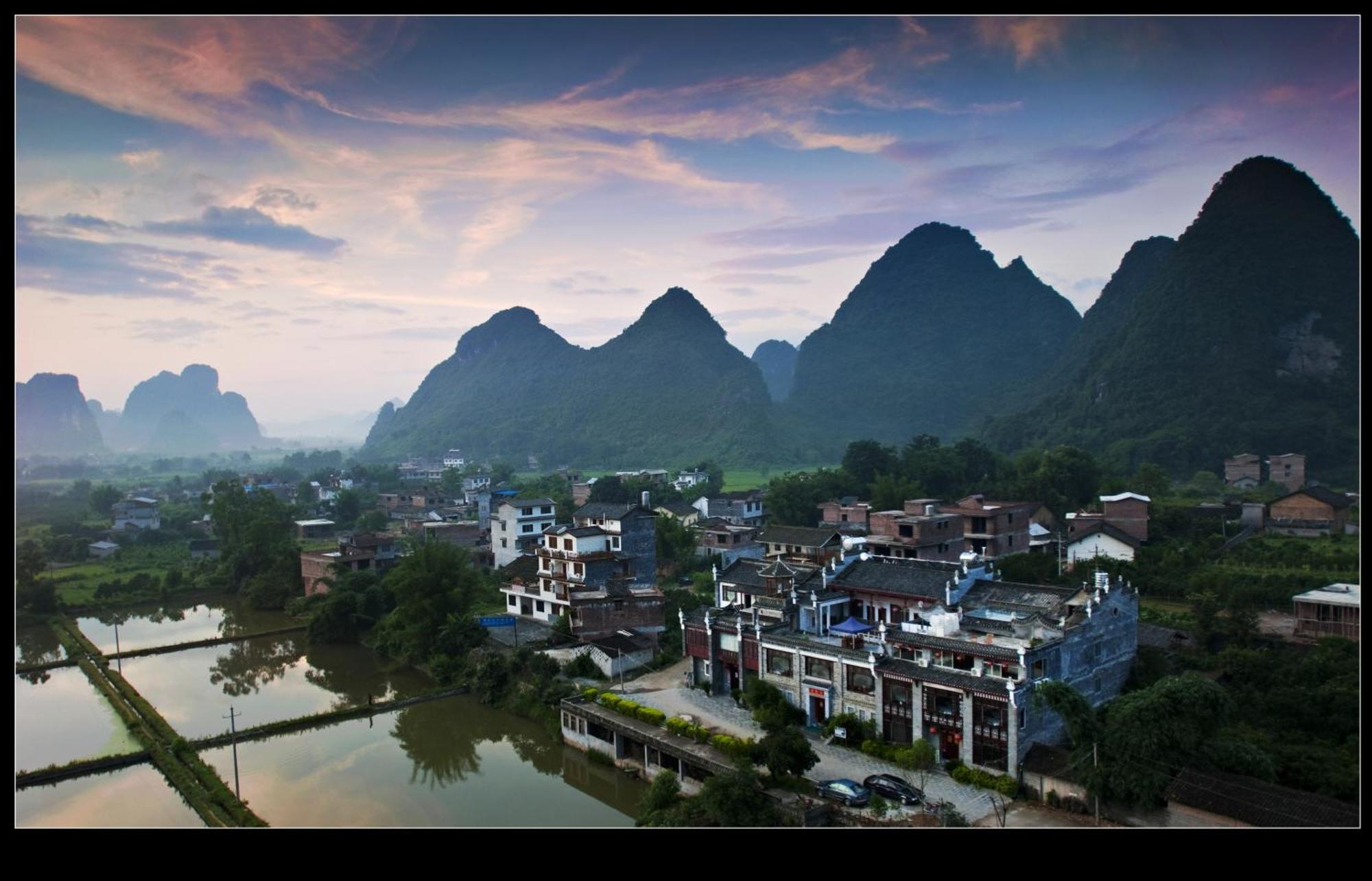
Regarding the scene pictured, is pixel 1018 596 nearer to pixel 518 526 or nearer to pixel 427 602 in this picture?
pixel 427 602

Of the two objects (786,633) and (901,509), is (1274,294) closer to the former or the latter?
(901,509)

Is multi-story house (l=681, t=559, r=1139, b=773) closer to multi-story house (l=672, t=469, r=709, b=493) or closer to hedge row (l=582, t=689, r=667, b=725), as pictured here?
hedge row (l=582, t=689, r=667, b=725)

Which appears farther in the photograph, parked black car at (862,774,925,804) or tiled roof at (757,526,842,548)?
tiled roof at (757,526,842,548)

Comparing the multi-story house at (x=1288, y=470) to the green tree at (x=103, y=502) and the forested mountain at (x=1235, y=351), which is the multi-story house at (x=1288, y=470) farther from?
the green tree at (x=103, y=502)

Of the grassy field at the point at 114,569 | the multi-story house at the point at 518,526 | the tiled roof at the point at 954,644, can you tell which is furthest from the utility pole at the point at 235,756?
the grassy field at the point at 114,569

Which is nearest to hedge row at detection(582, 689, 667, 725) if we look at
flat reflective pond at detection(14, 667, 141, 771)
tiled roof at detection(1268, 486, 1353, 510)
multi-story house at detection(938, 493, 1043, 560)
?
flat reflective pond at detection(14, 667, 141, 771)

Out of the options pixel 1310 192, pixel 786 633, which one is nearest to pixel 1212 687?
pixel 786 633

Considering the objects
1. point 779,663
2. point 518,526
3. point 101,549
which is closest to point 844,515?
point 518,526
